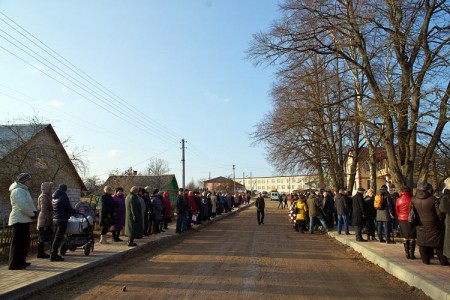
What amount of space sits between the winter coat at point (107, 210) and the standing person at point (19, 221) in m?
3.93

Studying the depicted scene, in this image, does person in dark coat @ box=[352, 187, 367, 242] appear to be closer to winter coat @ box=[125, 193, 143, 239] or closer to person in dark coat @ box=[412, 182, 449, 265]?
person in dark coat @ box=[412, 182, 449, 265]

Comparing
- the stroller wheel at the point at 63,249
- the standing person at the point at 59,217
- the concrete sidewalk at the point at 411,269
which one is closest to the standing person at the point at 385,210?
the concrete sidewalk at the point at 411,269

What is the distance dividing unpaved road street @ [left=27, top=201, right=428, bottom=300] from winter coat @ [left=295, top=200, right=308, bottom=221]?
611 cm

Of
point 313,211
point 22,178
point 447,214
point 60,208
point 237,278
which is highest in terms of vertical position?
point 22,178

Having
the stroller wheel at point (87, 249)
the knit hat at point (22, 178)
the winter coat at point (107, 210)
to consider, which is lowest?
the stroller wheel at point (87, 249)

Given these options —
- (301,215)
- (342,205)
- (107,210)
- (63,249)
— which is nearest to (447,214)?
(342,205)

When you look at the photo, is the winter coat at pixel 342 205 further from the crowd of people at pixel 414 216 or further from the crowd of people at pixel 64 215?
the crowd of people at pixel 64 215

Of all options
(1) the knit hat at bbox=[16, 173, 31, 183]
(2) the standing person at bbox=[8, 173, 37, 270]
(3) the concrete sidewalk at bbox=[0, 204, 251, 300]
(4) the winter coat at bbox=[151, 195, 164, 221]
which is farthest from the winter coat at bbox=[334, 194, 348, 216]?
(1) the knit hat at bbox=[16, 173, 31, 183]

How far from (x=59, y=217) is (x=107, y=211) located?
3087 mm

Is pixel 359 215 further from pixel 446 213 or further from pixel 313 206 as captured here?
pixel 446 213

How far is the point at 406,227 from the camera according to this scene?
9.45 m

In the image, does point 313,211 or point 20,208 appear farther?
point 313,211

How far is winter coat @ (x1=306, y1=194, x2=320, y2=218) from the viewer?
55.6 ft

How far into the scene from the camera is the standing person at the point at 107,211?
39.2ft
